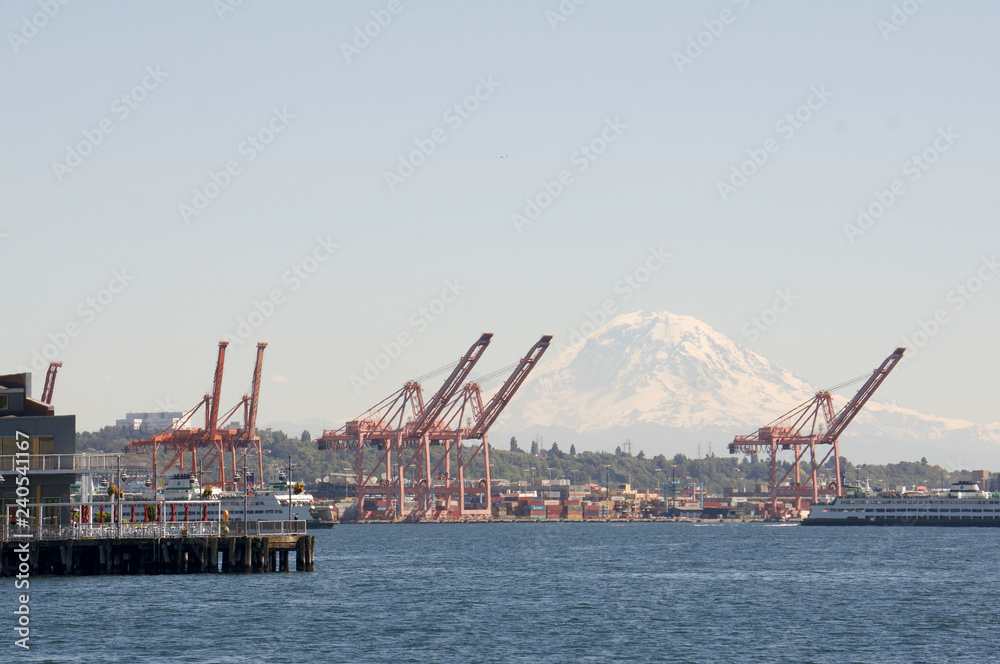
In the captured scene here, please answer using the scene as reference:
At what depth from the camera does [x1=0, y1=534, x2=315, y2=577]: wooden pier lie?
2948 inches

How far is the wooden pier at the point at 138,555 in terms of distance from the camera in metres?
74.9

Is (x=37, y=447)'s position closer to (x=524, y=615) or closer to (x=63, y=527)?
(x=63, y=527)

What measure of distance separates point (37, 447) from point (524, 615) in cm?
2859

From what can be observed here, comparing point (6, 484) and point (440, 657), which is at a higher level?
point (6, 484)

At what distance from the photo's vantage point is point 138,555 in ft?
255

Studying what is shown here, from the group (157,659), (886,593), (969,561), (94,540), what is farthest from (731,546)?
(157,659)

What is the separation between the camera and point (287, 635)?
188 ft

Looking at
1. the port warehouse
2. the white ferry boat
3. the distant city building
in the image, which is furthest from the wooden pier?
the white ferry boat

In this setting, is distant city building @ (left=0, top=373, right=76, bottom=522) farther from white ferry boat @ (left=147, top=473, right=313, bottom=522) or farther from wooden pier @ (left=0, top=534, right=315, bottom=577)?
white ferry boat @ (left=147, top=473, right=313, bottom=522)

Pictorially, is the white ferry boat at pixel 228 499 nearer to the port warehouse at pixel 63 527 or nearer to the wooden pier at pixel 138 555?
the wooden pier at pixel 138 555

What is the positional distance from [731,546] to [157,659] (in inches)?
4150

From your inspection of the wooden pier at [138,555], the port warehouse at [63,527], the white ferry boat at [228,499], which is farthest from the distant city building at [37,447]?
the white ferry boat at [228,499]

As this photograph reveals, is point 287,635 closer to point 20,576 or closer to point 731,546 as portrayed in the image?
point 20,576

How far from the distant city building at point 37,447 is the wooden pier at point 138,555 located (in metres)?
2.51
